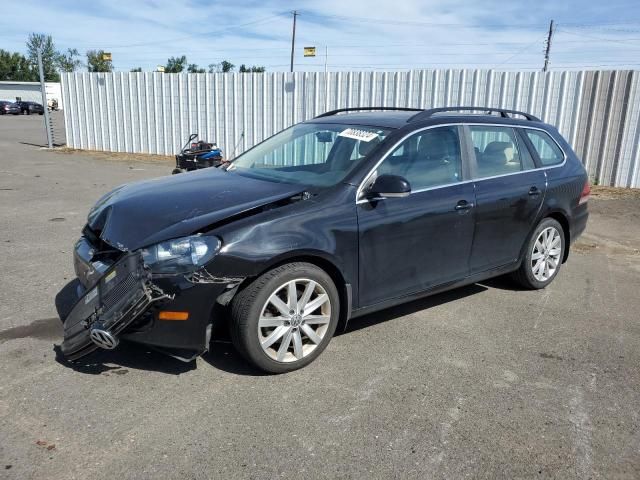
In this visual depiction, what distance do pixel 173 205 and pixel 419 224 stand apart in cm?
182

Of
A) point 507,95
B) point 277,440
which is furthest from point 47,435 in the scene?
point 507,95

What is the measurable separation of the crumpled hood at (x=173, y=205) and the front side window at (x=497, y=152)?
1.77m

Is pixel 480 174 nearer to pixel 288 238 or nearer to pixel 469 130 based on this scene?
pixel 469 130

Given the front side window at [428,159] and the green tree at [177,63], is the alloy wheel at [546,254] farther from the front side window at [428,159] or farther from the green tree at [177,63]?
the green tree at [177,63]

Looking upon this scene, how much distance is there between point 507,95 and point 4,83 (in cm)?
7890

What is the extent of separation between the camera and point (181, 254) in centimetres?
323

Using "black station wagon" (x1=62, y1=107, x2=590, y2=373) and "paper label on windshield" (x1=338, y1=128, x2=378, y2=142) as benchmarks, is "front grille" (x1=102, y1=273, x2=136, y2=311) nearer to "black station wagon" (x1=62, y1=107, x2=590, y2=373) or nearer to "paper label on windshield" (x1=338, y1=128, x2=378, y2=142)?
"black station wagon" (x1=62, y1=107, x2=590, y2=373)

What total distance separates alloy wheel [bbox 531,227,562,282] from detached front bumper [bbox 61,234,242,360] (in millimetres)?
3346

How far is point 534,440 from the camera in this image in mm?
2947

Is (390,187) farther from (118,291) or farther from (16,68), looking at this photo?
(16,68)

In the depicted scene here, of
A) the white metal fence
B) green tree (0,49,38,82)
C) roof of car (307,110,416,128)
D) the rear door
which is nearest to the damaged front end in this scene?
roof of car (307,110,416,128)

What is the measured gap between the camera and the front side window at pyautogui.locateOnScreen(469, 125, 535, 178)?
15.4ft

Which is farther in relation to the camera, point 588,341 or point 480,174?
point 480,174

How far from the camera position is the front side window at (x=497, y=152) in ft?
15.4
